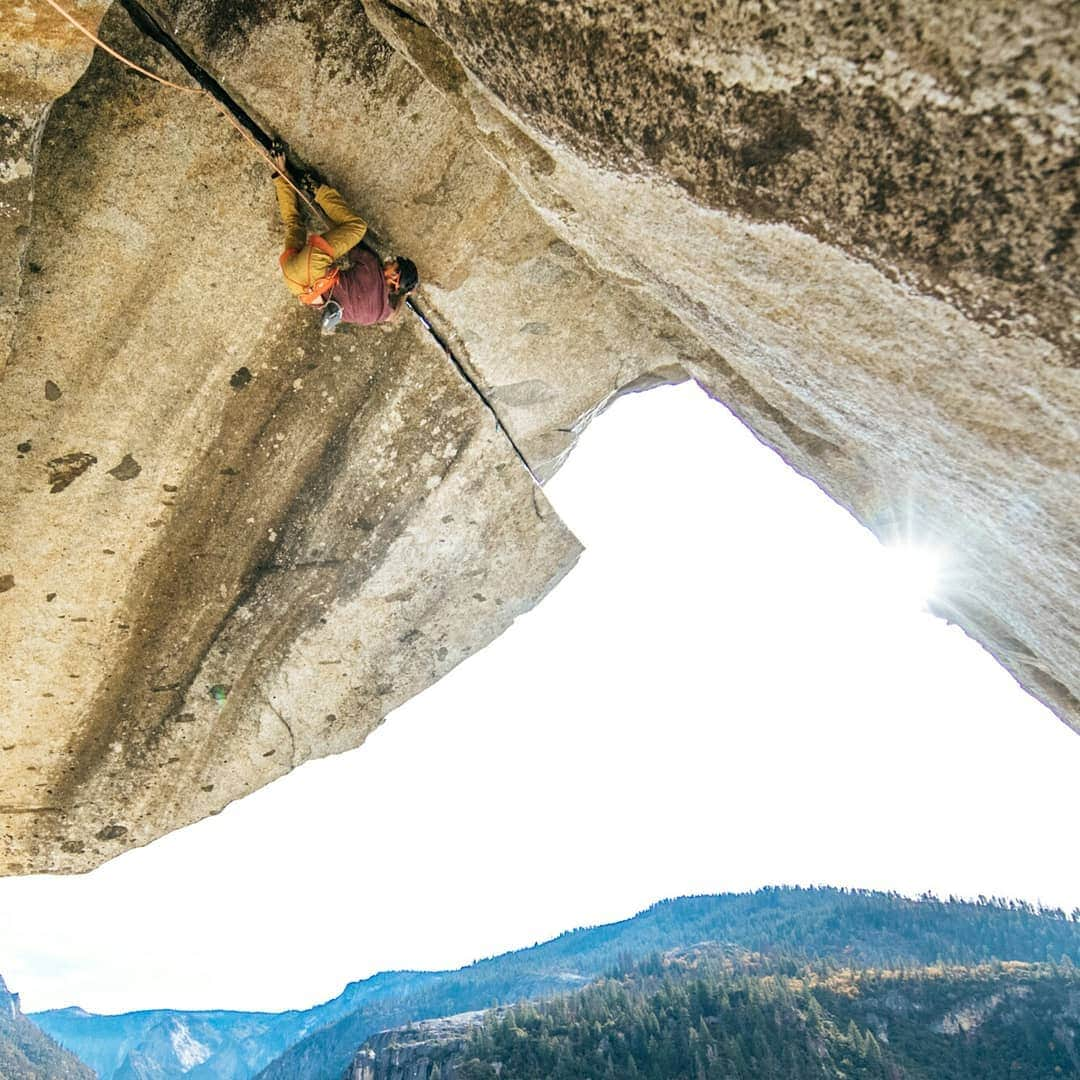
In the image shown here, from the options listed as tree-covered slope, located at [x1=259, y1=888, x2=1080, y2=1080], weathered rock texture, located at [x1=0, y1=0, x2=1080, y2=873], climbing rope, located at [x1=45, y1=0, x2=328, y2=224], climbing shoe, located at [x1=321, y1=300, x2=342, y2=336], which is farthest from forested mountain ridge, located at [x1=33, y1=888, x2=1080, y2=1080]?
climbing rope, located at [x1=45, y1=0, x2=328, y2=224]

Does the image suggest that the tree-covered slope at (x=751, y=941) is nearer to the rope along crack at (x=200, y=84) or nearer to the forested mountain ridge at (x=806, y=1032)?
the forested mountain ridge at (x=806, y=1032)

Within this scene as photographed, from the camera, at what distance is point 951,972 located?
52812 mm

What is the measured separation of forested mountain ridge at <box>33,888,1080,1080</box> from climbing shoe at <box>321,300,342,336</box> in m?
81.2

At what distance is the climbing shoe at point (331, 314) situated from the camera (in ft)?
12.3

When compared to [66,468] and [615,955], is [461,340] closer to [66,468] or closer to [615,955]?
[66,468]

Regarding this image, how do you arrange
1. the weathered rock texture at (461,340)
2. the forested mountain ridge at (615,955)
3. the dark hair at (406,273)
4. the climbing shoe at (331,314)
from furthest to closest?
the forested mountain ridge at (615,955) < the dark hair at (406,273) < the climbing shoe at (331,314) < the weathered rock texture at (461,340)

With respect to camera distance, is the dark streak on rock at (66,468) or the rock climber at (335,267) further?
→ the dark streak on rock at (66,468)

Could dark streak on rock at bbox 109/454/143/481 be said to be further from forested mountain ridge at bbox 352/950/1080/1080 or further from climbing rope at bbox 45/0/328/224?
forested mountain ridge at bbox 352/950/1080/1080

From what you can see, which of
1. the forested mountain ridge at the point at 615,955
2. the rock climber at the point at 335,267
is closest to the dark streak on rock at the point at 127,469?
the rock climber at the point at 335,267

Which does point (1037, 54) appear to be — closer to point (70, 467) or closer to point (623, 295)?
point (623, 295)

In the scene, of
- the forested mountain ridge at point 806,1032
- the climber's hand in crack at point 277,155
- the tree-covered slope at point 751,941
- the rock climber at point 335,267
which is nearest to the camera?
the climber's hand in crack at point 277,155

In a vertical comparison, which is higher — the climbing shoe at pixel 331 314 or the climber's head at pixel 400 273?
the climber's head at pixel 400 273

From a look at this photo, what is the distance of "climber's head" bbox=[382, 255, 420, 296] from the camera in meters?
3.87

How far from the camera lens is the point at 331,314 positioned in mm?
3773
